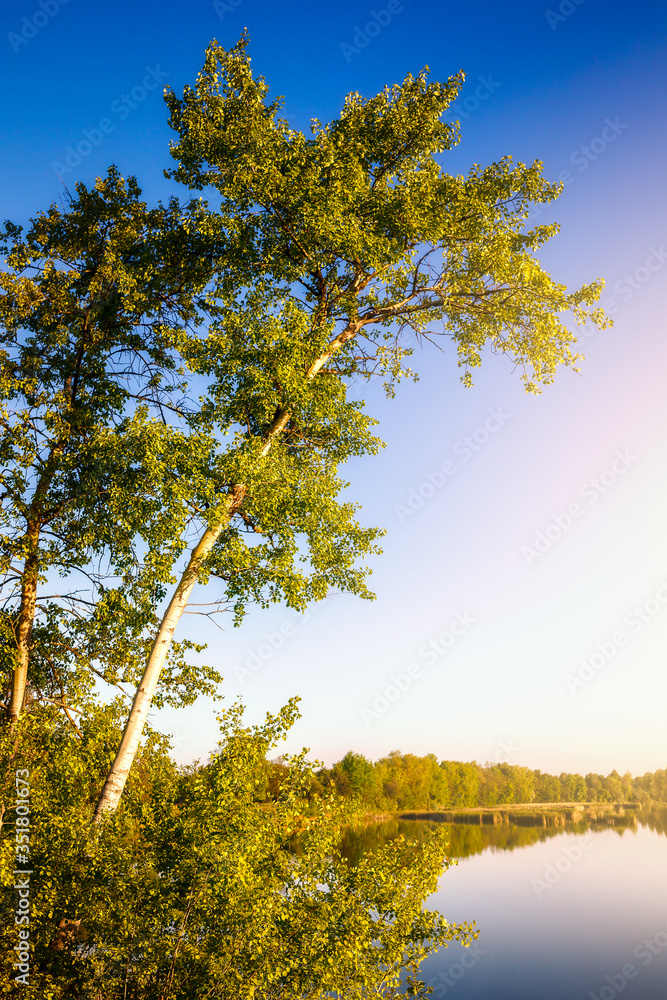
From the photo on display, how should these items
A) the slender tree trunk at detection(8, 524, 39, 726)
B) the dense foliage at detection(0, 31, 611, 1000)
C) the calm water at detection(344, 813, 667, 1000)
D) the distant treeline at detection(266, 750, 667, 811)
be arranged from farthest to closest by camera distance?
1. the distant treeline at detection(266, 750, 667, 811)
2. the calm water at detection(344, 813, 667, 1000)
3. the slender tree trunk at detection(8, 524, 39, 726)
4. the dense foliage at detection(0, 31, 611, 1000)

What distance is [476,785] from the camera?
133 meters

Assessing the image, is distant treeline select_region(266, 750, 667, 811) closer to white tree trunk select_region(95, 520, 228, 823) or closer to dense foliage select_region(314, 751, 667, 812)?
dense foliage select_region(314, 751, 667, 812)

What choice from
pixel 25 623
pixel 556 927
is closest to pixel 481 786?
pixel 556 927

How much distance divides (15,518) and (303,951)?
25.3 ft

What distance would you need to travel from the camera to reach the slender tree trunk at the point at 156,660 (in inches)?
298

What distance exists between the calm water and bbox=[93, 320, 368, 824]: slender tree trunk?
404 cm

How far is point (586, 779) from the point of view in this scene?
147875mm

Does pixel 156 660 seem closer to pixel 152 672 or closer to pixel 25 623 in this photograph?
pixel 152 672

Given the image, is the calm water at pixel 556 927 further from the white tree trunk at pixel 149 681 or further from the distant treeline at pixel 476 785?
the distant treeline at pixel 476 785

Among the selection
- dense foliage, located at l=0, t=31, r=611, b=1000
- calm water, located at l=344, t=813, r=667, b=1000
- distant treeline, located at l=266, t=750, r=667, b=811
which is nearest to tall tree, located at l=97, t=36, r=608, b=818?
dense foliage, located at l=0, t=31, r=611, b=1000

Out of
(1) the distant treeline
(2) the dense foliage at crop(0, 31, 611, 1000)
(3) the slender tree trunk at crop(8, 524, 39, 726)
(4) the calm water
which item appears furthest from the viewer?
(1) the distant treeline

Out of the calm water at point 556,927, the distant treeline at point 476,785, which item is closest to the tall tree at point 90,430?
the calm water at point 556,927

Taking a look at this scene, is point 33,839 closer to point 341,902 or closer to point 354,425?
point 341,902

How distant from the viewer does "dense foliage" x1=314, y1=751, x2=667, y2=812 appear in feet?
333
